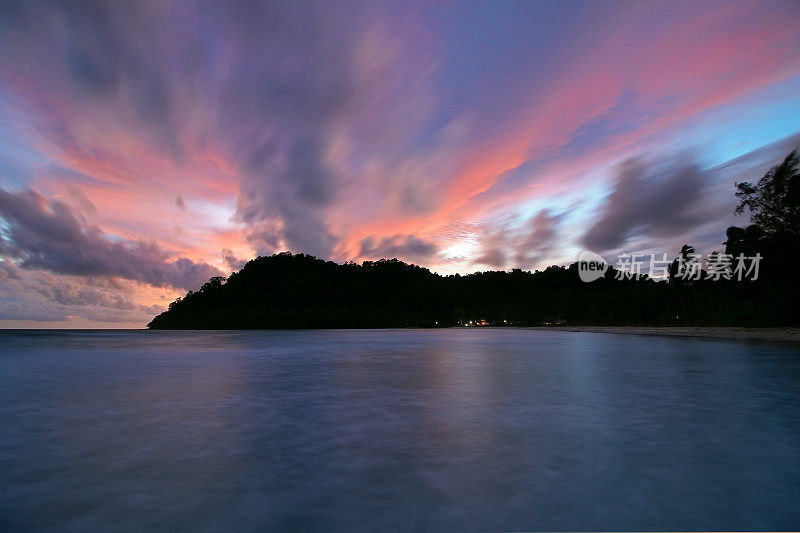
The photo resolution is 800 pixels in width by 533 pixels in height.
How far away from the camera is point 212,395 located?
10469 millimetres

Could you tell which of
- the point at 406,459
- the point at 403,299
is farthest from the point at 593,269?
the point at 406,459

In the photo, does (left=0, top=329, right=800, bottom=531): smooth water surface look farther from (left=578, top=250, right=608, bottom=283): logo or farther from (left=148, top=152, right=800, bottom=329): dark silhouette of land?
(left=578, top=250, right=608, bottom=283): logo

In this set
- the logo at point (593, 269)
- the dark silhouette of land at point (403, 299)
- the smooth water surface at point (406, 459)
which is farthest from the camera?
the logo at point (593, 269)

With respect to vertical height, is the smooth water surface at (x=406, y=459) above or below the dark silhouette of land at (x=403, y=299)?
below

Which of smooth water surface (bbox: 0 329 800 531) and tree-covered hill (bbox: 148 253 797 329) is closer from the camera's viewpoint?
smooth water surface (bbox: 0 329 800 531)

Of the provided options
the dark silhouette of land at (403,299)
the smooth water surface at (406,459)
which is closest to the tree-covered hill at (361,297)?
the dark silhouette of land at (403,299)

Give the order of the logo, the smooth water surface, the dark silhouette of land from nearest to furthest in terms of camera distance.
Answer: the smooth water surface → the dark silhouette of land → the logo

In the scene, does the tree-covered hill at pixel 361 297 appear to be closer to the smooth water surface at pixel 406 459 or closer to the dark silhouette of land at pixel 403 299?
the dark silhouette of land at pixel 403 299

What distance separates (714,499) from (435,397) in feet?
20.6

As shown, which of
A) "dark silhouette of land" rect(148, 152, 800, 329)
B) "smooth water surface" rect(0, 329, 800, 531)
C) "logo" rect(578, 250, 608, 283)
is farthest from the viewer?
"logo" rect(578, 250, 608, 283)

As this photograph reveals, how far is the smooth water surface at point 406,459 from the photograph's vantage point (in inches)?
146

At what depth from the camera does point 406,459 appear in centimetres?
525

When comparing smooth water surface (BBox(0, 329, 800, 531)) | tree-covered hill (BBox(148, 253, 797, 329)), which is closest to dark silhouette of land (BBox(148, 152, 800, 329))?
tree-covered hill (BBox(148, 253, 797, 329))

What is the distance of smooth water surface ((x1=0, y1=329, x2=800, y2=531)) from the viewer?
3719 millimetres
